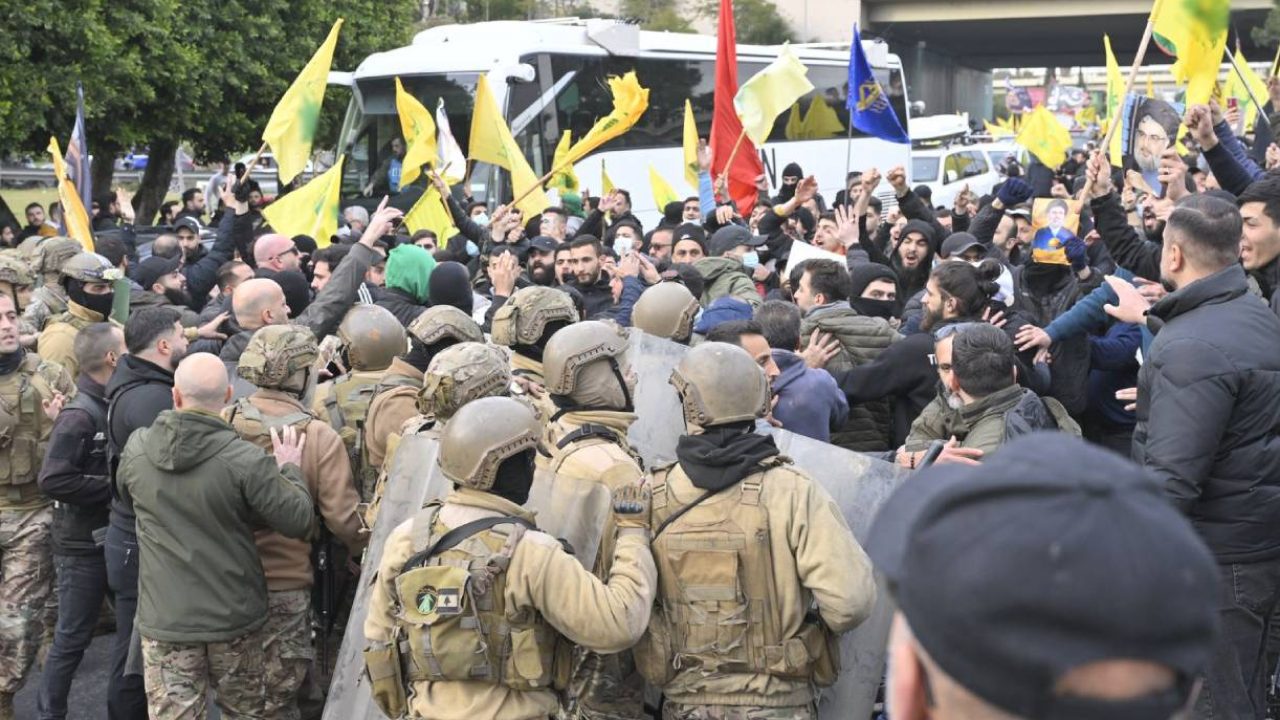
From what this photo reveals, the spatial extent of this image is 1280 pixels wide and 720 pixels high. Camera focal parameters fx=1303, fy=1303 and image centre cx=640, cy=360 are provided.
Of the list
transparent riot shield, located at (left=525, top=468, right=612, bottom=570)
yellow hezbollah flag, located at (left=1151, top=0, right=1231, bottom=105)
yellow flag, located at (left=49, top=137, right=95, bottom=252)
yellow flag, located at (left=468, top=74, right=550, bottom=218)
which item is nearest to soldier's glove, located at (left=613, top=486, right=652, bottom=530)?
transparent riot shield, located at (left=525, top=468, right=612, bottom=570)

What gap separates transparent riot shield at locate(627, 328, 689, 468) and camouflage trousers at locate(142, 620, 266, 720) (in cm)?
170

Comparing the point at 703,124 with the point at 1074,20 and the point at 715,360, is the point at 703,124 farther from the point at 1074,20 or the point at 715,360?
the point at 1074,20

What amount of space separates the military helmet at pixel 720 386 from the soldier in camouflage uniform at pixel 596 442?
300 millimetres

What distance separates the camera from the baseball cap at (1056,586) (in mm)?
1152

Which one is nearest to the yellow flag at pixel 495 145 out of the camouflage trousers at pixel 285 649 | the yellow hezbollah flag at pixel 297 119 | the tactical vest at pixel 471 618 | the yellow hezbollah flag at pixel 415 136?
the yellow hezbollah flag at pixel 415 136

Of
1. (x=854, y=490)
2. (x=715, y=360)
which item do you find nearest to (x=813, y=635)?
(x=854, y=490)

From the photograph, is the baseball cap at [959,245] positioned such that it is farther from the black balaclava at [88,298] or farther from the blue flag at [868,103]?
the black balaclava at [88,298]

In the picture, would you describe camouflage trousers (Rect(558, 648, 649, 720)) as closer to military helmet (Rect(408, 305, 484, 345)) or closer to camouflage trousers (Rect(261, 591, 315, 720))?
camouflage trousers (Rect(261, 591, 315, 720))

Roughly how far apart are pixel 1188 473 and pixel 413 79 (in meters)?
15.5

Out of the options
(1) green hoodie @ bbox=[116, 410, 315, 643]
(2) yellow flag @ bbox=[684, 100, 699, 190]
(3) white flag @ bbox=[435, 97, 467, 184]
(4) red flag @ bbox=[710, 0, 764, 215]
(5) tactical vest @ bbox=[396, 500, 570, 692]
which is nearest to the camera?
(5) tactical vest @ bbox=[396, 500, 570, 692]

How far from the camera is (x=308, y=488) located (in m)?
5.32

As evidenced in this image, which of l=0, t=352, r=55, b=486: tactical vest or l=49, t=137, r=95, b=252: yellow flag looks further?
l=49, t=137, r=95, b=252: yellow flag

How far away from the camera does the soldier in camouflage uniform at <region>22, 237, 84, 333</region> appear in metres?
7.92

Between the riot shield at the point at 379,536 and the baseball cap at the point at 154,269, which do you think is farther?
the baseball cap at the point at 154,269
